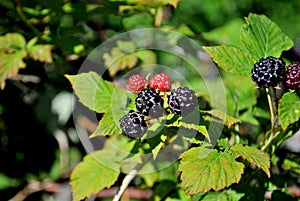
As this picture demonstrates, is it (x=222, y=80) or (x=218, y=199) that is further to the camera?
(x=222, y=80)

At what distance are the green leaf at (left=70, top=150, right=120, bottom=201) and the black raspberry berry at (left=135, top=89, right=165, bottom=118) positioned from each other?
363mm

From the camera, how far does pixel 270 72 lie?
4.57 feet

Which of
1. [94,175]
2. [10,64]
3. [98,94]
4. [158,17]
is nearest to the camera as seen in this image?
[98,94]

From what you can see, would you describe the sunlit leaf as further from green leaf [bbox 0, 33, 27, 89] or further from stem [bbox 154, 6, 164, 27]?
stem [bbox 154, 6, 164, 27]

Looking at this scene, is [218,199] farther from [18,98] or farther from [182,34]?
[18,98]

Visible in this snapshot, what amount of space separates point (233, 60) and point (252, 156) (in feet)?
0.94

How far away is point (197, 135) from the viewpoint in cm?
153

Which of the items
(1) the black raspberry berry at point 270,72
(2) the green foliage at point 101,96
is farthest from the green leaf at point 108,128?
(1) the black raspberry berry at point 270,72

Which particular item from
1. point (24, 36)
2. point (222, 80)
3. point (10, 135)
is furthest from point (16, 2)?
point (222, 80)

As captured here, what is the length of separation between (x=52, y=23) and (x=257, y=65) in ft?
3.14

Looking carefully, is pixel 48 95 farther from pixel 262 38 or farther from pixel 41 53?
pixel 262 38

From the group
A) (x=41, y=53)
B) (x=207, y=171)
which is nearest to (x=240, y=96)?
(x=207, y=171)

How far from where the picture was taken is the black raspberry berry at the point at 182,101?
4.48 ft

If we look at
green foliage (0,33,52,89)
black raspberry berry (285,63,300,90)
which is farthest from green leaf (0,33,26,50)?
black raspberry berry (285,63,300,90)
